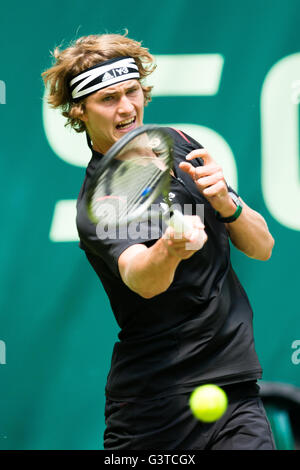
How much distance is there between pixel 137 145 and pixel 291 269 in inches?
58.7

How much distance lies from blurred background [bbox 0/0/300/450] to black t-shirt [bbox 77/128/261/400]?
0.96 metres

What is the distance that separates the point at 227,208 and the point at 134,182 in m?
0.29

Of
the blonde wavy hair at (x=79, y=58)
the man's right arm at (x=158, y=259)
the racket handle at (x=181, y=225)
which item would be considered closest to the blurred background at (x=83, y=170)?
the blonde wavy hair at (x=79, y=58)

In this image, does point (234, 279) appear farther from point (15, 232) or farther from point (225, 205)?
point (15, 232)

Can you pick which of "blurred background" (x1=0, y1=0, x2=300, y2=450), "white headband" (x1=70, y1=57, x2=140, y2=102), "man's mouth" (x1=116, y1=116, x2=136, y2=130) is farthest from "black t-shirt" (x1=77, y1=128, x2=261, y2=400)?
"blurred background" (x1=0, y1=0, x2=300, y2=450)

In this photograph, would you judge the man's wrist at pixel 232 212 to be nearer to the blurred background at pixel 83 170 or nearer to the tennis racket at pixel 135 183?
the tennis racket at pixel 135 183

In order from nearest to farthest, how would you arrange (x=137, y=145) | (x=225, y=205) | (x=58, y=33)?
(x=137, y=145) → (x=225, y=205) → (x=58, y=33)

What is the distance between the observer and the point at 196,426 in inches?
78.7

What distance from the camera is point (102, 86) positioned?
6.95ft

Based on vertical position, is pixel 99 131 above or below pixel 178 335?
above

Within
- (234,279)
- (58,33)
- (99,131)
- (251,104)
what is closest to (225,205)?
(234,279)

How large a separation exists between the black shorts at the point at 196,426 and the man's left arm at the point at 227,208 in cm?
44

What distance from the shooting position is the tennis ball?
1.89 meters

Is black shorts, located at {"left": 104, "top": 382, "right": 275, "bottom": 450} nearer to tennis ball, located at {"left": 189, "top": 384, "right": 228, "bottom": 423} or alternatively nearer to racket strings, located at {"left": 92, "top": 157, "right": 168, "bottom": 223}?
tennis ball, located at {"left": 189, "top": 384, "right": 228, "bottom": 423}
